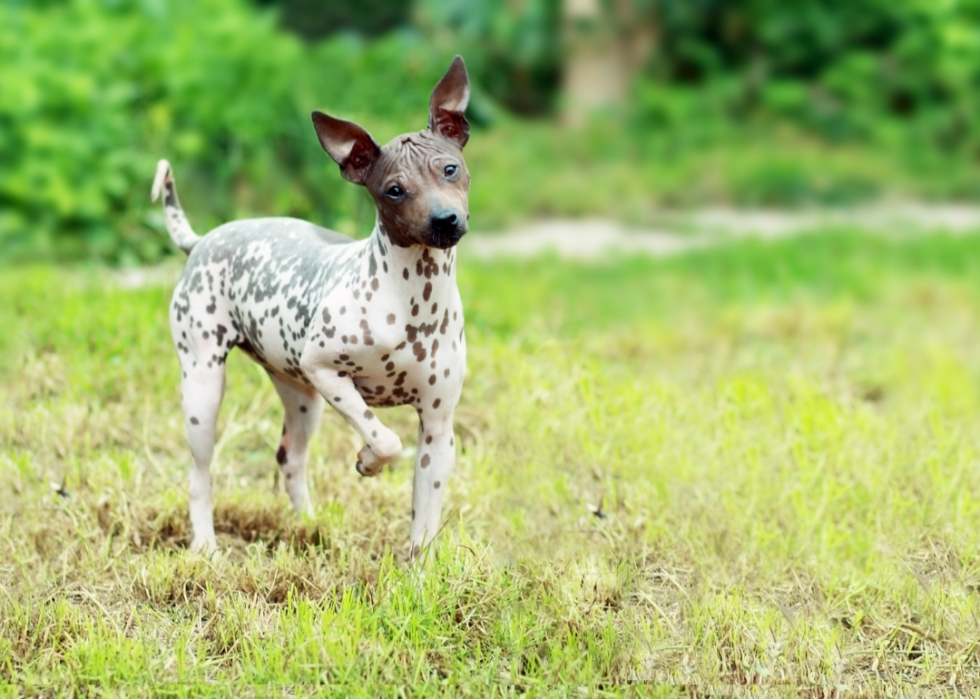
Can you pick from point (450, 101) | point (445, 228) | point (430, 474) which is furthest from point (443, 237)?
point (430, 474)

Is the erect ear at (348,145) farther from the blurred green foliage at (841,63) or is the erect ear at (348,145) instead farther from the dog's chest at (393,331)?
the blurred green foliage at (841,63)

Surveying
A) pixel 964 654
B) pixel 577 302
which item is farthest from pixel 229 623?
pixel 577 302

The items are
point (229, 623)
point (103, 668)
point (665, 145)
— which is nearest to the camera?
point (103, 668)

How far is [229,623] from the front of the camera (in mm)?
3309

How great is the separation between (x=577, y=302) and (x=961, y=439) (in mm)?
3073

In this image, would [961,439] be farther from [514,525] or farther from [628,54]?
[628,54]

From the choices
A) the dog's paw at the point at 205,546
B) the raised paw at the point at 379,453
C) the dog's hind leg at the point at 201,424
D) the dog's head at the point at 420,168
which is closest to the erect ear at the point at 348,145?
the dog's head at the point at 420,168

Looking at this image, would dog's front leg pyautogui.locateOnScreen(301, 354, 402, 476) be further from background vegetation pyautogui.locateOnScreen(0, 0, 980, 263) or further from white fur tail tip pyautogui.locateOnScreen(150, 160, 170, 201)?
background vegetation pyautogui.locateOnScreen(0, 0, 980, 263)

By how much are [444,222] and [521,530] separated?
1.34 m

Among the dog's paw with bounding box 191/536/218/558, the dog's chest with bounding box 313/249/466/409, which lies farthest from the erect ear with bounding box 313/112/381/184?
the dog's paw with bounding box 191/536/218/558

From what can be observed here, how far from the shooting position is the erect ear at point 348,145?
318cm

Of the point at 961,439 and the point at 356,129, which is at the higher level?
the point at 356,129

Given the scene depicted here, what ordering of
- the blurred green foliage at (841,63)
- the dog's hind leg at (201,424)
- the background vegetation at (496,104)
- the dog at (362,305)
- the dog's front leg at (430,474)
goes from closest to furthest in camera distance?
the dog at (362,305) < the dog's front leg at (430,474) < the dog's hind leg at (201,424) < the background vegetation at (496,104) < the blurred green foliage at (841,63)

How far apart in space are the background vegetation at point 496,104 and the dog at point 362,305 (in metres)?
3.08
